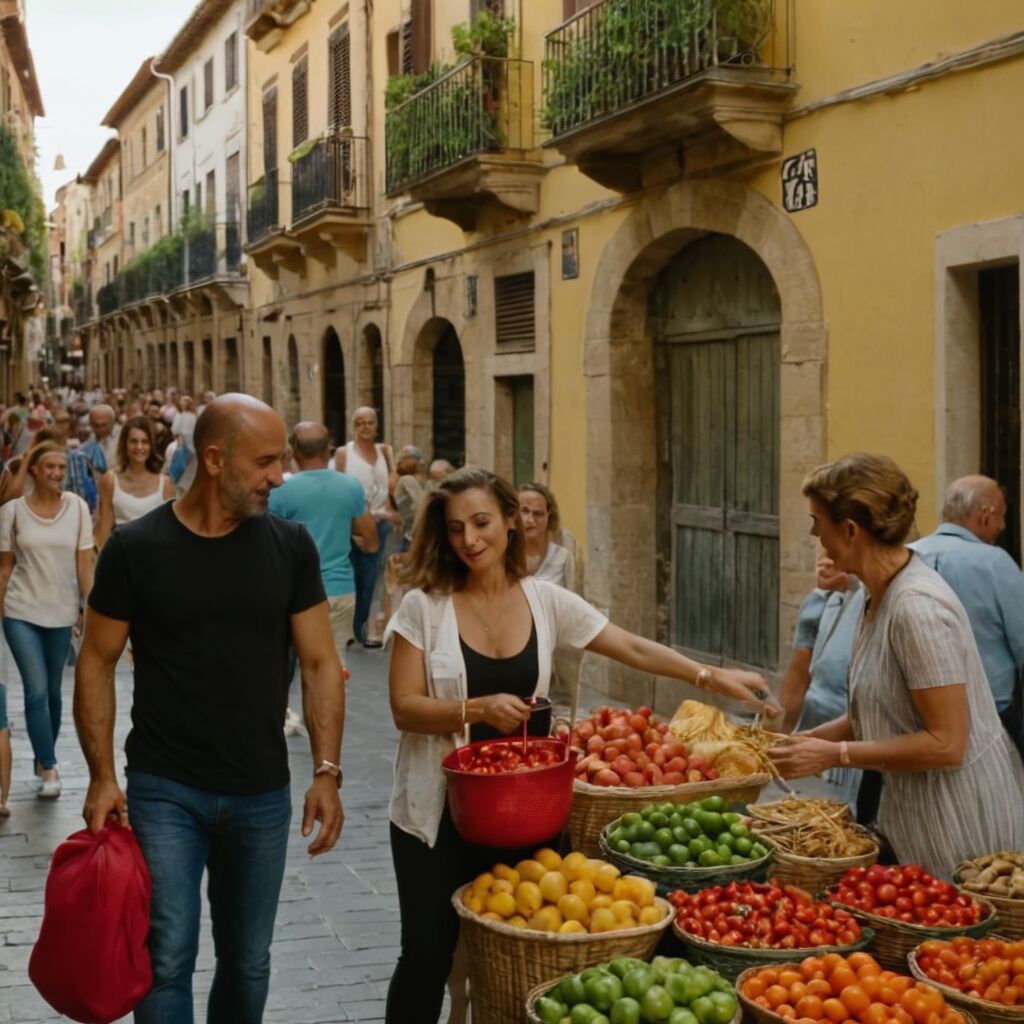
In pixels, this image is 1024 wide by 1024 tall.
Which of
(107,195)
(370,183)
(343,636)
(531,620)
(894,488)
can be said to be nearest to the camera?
(894,488)

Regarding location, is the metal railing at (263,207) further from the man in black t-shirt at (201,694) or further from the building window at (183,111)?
the man in black t-shirt at (201,694)

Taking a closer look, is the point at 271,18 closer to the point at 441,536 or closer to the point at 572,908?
the point at 441,536

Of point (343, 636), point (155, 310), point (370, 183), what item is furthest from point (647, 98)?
point (155, 310)

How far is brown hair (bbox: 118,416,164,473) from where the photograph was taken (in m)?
9.41

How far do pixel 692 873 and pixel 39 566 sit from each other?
15.1ft

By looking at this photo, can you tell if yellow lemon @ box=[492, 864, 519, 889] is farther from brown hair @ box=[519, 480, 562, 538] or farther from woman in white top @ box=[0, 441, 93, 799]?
woman in white top @ box=[0, 441, 93, 799]

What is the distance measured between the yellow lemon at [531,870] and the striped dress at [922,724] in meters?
0.93

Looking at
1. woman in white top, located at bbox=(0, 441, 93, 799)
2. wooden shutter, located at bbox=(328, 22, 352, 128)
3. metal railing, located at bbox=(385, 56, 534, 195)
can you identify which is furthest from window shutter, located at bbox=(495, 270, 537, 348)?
woman in white top, located at bbox=(0, 441, 93, 799)

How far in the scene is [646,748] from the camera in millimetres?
4953

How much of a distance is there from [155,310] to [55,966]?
35518 millimetres

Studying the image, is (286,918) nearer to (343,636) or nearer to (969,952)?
(969,952)

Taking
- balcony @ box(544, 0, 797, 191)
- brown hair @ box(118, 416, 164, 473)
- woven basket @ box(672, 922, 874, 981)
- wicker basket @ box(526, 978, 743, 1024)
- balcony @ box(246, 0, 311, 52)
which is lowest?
wicker basket @ box(526, 978, 743, 1024)

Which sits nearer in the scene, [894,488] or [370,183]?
[894,488]

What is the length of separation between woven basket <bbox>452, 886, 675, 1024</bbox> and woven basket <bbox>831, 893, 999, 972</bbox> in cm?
51
